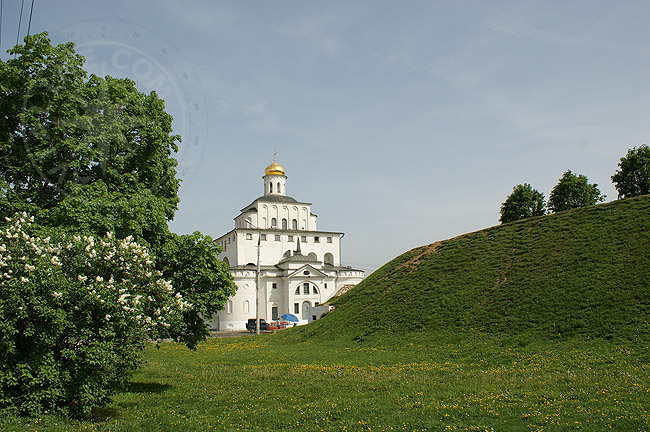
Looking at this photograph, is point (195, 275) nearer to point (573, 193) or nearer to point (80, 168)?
point (80, 168)

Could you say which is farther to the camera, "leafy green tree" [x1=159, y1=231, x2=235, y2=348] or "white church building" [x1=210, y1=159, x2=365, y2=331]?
"white church building" [x1=210, y1=159, x2=365, y2=331]

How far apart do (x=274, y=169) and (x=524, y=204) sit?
3980 centimetres

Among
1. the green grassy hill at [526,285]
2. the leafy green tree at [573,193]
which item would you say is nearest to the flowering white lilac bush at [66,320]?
the green grassy hill at [526,285]

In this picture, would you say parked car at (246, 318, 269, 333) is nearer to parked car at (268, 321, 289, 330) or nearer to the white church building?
parked car at (268, 321, 289, 330)

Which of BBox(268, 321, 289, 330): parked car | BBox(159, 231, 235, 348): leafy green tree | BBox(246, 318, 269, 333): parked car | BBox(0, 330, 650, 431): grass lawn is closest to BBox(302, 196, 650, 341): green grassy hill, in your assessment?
BBox(0, 330, 650, 431): grass lawn

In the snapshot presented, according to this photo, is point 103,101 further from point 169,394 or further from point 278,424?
point 278,424

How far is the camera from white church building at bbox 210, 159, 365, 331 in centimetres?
6894

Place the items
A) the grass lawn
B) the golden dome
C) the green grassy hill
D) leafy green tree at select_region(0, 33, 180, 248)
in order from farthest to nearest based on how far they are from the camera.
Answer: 1. the golden dome
2. the green grassy hill
3. leafy green tree at select_region(0, 33, 180, 248)
4. the grass lawn

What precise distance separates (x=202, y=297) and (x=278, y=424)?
5578 mm

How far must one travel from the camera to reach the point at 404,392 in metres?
14.2

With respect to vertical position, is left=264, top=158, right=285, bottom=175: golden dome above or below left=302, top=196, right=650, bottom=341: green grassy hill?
above

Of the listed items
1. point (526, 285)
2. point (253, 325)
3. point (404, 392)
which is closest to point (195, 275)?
point (404, 392)

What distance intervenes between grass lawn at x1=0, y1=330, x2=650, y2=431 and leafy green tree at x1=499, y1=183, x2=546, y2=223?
1805 inches

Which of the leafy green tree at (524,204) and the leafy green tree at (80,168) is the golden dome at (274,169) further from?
the leafy green tree at (80,168)
